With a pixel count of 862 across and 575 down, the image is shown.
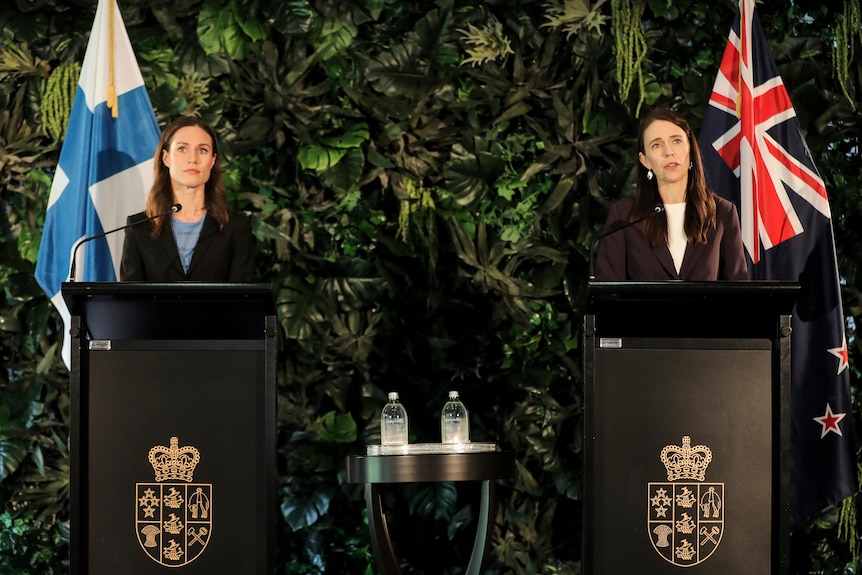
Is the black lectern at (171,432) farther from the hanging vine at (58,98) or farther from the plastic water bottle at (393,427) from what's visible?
the hanging vine at (58,98)

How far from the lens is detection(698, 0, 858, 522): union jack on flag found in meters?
4.50

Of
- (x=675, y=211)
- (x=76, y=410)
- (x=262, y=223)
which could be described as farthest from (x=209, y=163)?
(x=675, y=211)

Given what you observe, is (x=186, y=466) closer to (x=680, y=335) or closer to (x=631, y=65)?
(x=680, y=335)

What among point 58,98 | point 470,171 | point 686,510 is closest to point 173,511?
point 686,510

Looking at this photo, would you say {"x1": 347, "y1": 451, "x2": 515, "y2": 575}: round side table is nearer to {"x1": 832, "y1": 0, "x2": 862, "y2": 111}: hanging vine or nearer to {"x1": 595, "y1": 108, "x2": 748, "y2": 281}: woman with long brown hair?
{"x1": 595, "y1": 108, "x2": 748, "y2": 281}: woman with long brown hair

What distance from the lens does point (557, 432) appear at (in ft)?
15.9

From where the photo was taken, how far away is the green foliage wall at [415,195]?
4.84 metres

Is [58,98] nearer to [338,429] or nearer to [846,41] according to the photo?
[338,429]

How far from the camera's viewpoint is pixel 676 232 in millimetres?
3844

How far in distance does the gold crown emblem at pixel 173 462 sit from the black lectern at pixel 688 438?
114 centimetres

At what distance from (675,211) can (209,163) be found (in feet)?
5.57

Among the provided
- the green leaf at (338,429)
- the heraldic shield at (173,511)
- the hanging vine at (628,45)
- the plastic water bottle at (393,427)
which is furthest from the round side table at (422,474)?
the hanging vine at (628,45)

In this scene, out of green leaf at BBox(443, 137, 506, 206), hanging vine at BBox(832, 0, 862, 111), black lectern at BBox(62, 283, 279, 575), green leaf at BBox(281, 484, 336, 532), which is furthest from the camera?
hanging vine at BBox(832, 0, 862, 111)

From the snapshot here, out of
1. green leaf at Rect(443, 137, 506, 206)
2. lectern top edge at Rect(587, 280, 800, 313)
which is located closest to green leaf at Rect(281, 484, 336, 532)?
green leaf at Rect(443, 137, 506, 206)
